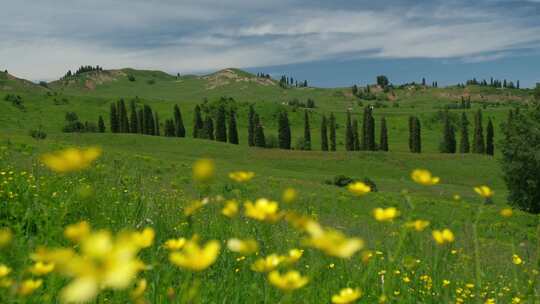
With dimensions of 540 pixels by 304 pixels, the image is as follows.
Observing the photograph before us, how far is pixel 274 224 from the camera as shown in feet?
29.9

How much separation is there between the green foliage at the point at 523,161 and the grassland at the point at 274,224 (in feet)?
8.96

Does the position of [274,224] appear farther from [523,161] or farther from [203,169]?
[523,161]

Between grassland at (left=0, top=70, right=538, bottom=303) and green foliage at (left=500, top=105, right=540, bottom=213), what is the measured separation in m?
2.73

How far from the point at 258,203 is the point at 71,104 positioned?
185 m

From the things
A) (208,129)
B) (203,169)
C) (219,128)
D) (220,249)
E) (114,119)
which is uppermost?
(203,169)

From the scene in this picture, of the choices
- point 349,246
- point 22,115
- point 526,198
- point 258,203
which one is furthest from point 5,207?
point 22,115

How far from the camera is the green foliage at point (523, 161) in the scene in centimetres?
3818

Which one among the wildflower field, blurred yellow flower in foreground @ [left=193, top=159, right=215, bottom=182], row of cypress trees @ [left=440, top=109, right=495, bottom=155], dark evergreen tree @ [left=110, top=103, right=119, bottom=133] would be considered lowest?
row of cypress trees @ [left=440, top=109, right=495, bottom=155]

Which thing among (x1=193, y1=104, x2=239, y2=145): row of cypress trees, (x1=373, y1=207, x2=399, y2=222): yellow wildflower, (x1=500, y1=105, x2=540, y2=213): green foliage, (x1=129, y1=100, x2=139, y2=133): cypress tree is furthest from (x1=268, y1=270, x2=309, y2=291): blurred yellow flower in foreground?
(x1=129, y1=100, x2=139, y2=133): cypress tree

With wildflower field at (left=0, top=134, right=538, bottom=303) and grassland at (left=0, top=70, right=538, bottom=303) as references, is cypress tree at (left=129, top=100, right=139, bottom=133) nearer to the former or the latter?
grassland at (left=0, top=70, right=538, bottom=303)

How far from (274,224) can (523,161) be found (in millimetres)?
35082

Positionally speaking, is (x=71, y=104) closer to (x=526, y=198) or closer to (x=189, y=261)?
(x=526, y=198)

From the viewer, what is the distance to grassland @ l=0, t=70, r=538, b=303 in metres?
3.77

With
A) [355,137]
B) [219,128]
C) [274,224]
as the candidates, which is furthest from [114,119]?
[274,224]
